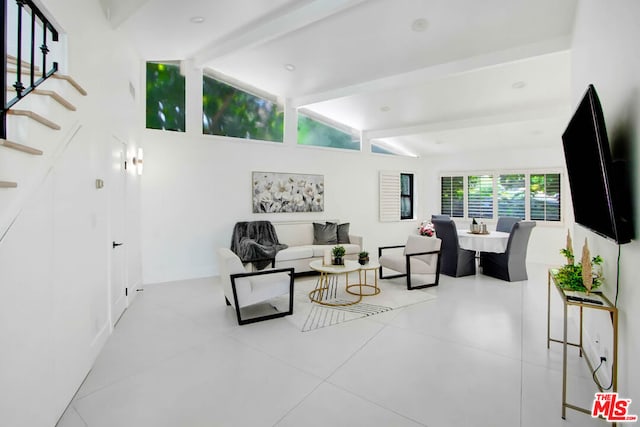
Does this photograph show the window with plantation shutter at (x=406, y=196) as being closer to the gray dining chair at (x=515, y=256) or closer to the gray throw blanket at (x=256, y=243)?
the gray dining chair at (x=515, y=256)

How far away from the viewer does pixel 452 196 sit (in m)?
8.26

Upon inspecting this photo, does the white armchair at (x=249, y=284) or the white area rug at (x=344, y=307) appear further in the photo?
the white area rug at (x=344, y=307)

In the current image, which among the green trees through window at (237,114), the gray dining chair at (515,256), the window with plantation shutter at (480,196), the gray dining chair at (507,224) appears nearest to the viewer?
the gray dining chair at (515,256)

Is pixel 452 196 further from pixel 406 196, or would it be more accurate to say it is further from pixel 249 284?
pixel 249 284

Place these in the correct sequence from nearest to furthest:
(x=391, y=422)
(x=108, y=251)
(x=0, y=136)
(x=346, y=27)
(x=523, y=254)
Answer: (x=0, y=136)
(x=391, y=422)
(x=108, y=251)
(x=346, y=27)
(x=523, y=254)

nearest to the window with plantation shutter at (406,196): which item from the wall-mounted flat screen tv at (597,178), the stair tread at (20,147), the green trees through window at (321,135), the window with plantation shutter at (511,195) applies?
the green trees through window at (321,135)

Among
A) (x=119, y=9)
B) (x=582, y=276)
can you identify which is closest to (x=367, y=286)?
(x=582, y=276)

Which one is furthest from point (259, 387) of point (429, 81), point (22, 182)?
point (429, 81)

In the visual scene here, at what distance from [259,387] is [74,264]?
160cm

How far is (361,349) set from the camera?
2867 mm

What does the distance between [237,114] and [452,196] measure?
5637 millimetres

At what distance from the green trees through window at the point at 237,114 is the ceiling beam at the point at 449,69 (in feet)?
2.97

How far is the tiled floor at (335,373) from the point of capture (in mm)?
Answer: 1991

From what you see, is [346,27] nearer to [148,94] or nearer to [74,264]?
[148,94]
